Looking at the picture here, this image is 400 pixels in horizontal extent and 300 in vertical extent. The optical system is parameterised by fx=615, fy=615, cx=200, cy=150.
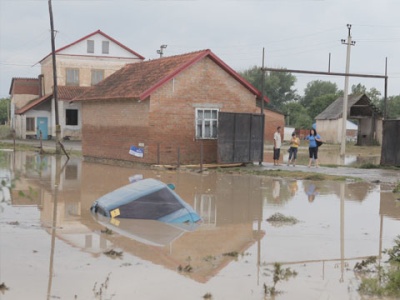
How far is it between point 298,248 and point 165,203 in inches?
120

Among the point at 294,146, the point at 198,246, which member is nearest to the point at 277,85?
the point at 294,146

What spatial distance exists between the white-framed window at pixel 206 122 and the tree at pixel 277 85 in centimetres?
5841

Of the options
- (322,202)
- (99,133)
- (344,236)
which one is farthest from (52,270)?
(99,133)

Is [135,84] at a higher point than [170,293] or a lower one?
higher

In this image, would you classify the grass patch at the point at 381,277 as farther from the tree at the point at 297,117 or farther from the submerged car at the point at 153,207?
the tree at the point at 297,117

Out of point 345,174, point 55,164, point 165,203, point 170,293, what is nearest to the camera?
point 170,293

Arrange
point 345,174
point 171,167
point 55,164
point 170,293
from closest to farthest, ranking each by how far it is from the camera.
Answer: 1. point 170,293
2. point 345,174
3. point 171,167
4. point 55,164

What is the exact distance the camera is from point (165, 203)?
462 inches

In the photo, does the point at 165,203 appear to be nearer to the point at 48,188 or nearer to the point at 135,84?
the point at 48,188

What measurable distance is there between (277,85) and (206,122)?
63.3 meters

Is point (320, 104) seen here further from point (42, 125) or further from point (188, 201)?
point (188, 201)

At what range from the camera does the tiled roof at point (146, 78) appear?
23500 mm

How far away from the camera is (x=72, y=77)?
5141 centimetres

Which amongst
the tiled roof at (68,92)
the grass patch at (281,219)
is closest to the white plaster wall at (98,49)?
the tiled roof at (68,92)
